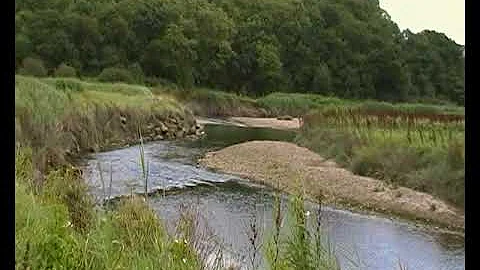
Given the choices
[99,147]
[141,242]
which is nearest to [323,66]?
[99,147]

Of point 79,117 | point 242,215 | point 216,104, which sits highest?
point 216,104

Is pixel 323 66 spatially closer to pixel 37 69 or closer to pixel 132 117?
pixel 37 69

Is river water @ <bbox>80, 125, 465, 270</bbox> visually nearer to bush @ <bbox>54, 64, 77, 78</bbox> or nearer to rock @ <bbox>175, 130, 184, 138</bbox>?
rock @ <bbox>175, 130, 184, 138</bbox>

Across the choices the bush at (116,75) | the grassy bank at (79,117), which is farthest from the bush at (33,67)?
the grassy bank at (79,117)

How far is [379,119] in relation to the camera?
19.1 meters

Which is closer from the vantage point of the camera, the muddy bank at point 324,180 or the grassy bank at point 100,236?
the grassy bank at point 100,236

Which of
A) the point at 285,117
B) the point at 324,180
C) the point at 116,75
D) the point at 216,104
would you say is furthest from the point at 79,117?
the point at 116,75

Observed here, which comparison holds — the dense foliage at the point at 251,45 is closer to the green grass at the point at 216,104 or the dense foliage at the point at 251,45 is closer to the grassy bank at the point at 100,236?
the green grass at the point at 216,104

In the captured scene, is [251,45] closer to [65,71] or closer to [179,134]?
[65,71]

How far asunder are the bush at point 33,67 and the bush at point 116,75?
3.59m

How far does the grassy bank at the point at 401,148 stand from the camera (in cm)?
1195

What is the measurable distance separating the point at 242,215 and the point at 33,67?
29144mm

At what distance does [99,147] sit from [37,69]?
807 inches

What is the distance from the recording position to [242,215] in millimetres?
9281
